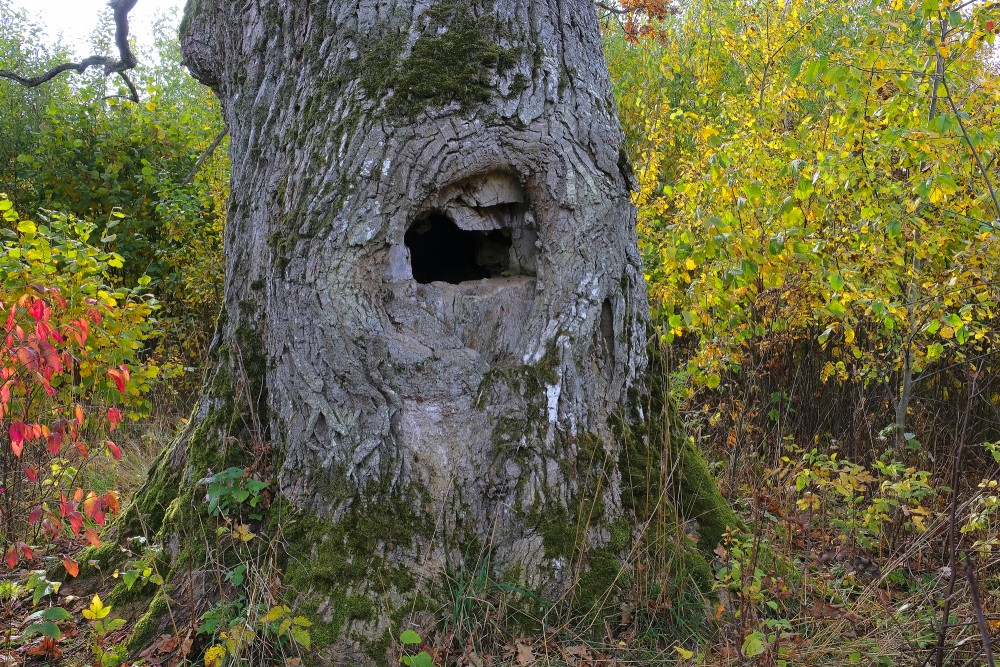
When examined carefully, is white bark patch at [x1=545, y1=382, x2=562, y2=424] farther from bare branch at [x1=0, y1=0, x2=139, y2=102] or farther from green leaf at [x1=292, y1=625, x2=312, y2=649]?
bare branch at [x1=0, y1=0, x2=139, y2=102]

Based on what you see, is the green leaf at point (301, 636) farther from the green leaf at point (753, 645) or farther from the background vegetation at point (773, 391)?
the green leaf at point (753, 645)

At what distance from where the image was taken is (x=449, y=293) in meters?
3.23

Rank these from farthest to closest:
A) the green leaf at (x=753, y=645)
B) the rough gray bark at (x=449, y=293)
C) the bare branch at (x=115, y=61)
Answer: the bare branch at (x=115, y=61) → the rough gray bark at (x=449, y=293) → the green leaf at (x=753, y=645)

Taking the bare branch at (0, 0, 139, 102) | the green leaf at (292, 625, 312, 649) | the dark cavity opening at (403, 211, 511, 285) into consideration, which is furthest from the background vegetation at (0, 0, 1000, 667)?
the dark cavity opening at (403, 211, 511, 285)

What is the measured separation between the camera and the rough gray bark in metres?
3.03

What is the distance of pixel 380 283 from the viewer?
123 inches

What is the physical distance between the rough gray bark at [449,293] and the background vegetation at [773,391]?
0.29m

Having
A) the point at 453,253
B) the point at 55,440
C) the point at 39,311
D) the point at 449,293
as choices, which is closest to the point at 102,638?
the point at 55,440

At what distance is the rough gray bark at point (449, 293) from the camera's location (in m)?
3.03

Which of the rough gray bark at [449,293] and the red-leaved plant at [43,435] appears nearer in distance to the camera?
the red-leaved plant at [43,435]

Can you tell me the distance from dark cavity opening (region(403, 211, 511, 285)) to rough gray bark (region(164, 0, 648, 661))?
0.22m

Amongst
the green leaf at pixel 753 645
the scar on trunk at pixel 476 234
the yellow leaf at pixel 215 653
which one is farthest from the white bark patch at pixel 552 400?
the yellow leaf at pixel 215 653

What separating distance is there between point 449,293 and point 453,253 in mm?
656

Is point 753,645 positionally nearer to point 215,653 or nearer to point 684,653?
point 684,653
